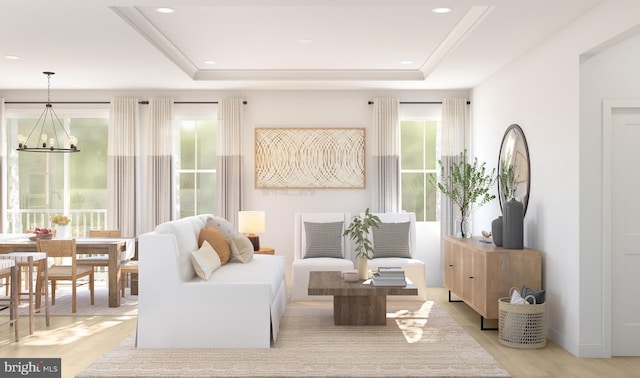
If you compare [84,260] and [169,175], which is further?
[169,175]

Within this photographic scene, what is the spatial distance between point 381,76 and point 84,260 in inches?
162

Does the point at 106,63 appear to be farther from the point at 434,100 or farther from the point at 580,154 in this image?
the point at 580,154

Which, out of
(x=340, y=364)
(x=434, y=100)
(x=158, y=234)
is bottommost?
(x=340, y=364)

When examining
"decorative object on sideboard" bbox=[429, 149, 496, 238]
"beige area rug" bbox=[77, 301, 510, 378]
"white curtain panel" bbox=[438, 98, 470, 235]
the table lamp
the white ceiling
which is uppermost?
the white ceiling

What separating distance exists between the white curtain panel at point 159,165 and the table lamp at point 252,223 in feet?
3.87

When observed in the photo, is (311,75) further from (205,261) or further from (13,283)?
(13,283)

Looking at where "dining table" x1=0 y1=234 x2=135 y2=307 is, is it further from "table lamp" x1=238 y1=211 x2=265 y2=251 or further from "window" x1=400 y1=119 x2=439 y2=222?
"window" x1=400 y1=119 x2=439 y2=222

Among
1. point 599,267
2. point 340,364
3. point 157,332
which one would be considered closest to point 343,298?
point 340,364

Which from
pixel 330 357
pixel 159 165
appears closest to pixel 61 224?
pixel 159 165

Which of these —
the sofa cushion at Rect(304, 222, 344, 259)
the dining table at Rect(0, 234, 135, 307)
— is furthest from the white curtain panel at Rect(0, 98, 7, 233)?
the sofa cushion at Rect(304, 222, 344, 259)

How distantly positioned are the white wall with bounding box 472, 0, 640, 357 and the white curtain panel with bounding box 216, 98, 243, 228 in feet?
11.6

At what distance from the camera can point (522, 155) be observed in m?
5.78

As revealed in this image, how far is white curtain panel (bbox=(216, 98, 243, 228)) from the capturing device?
7.72 meters

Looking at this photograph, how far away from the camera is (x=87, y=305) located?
6469 mm
